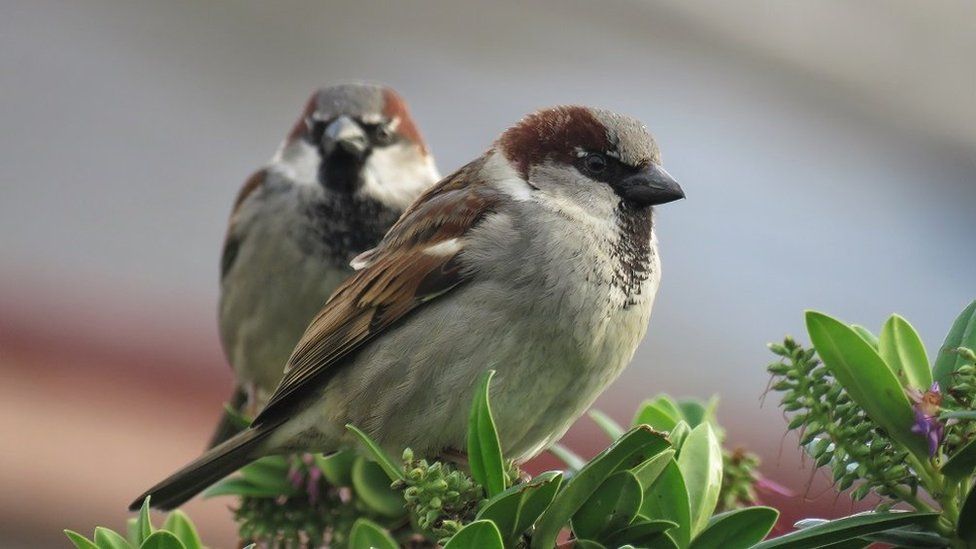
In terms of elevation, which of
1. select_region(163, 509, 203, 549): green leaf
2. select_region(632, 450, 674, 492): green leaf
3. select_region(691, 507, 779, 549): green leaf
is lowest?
select_region(163, 509, 203, 549): green leaf

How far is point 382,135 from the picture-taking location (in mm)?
2439

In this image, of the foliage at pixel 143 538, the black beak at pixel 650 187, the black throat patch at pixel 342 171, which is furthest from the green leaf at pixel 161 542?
the black throat patch at pixel 342 171

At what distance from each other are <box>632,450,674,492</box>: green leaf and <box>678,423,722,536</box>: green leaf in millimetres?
36

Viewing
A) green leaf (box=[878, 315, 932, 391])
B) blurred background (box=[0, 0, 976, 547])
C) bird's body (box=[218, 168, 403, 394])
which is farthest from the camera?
blurred background (box=[0, 0, 976, 547])

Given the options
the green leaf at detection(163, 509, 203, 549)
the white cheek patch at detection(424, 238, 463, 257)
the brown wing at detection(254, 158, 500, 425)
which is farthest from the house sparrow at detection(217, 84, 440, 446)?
the green leaf at detection(163, 509, 203, 549)

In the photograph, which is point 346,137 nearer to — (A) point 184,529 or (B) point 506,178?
(B) point 506,178

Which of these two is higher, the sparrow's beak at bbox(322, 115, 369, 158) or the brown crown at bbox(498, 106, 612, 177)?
the sparrow's beak at bbox(322, 115, 369, 158)

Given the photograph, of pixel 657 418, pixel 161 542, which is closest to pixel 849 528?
pixel 657 418

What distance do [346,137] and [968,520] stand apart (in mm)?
1724

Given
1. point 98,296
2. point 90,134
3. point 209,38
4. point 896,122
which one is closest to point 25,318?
point 98,296

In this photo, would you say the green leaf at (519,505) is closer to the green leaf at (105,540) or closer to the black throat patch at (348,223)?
the green leaf at (105,540)

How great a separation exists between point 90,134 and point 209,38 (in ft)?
2.40

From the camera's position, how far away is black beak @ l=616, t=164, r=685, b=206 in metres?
1.50

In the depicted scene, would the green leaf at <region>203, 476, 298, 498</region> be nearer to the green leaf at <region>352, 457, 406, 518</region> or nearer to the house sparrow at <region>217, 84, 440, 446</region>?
the green leaf at <region>352, 457, 406, 518</region>
